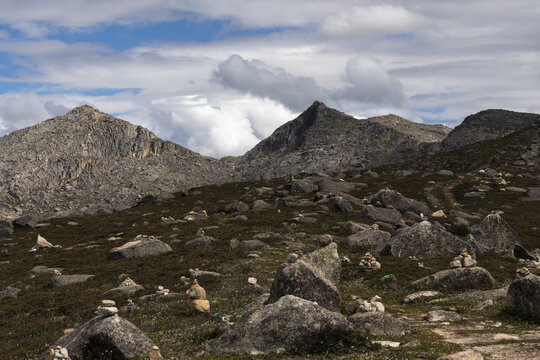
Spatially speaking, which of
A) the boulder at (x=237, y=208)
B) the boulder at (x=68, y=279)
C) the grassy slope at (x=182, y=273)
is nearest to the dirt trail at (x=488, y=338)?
the grassy slope at (x=182, y=273)

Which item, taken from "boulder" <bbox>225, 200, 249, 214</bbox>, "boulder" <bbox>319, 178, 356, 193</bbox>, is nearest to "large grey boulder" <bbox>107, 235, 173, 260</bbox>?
"boulder" <bbox>225, 200, 249, 214</bbox>

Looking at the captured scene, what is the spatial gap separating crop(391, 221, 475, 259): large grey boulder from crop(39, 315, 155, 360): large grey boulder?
26659 millimetres

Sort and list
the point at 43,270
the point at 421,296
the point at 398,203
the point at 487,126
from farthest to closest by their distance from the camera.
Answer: the point at 487,126 < the point at 398,203 < the point at 43,270 < the point at 421,296

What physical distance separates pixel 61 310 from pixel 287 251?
21036 millimetres

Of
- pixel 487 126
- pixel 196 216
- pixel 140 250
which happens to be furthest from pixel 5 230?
pixel 487 126

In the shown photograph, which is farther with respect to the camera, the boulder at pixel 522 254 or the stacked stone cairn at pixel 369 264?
the boulder at pixel 522 254

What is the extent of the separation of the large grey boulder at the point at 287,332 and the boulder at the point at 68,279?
2456cm

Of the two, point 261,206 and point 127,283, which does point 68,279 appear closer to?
point 127,283

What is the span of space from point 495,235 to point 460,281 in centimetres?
2578

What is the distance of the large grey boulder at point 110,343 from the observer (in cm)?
1538

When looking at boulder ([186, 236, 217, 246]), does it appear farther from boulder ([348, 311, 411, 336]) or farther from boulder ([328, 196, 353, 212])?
boulder ([348, 311, 411, 336])

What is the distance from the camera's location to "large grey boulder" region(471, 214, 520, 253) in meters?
46.9

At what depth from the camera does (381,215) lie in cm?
6094

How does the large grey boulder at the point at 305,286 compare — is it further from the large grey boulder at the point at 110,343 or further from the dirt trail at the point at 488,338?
the large grey boulder at the point at 110,343
